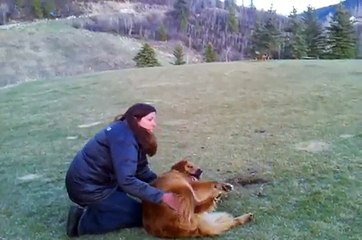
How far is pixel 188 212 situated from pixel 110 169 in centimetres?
80

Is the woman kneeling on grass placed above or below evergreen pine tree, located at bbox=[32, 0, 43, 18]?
below

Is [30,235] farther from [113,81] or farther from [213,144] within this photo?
[113,81]

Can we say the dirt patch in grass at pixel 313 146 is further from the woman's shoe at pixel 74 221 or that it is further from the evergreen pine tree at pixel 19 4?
the evergreen pine tree at pixel 19 4

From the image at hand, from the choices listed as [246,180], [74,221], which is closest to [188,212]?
[74,221]

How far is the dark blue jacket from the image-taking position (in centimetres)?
447

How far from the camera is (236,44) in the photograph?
229 ft

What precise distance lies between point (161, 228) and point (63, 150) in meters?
4.07

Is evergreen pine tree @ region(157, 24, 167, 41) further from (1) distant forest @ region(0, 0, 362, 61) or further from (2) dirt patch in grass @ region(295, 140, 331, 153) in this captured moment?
(2) dirt patch in grass @ region(295, 140, 331, 153)

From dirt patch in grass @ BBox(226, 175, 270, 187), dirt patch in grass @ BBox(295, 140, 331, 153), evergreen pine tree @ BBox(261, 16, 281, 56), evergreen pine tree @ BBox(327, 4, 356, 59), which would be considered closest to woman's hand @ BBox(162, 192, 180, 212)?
dirt patch in grass @ BBox(226, 175, 270, 187)

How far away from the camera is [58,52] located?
157 ft

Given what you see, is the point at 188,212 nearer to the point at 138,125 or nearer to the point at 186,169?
the point at 186,169

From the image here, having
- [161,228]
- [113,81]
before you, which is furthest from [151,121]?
[113,81]

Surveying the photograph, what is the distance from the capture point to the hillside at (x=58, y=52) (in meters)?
41.3

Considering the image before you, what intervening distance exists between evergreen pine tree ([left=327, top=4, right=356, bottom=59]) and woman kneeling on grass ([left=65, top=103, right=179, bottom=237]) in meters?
26.8
